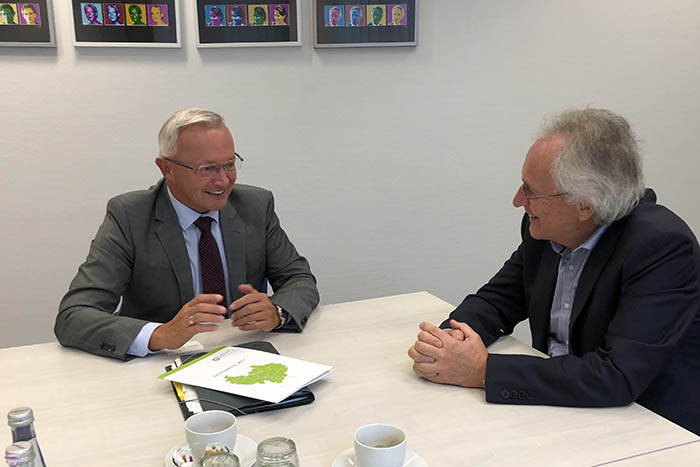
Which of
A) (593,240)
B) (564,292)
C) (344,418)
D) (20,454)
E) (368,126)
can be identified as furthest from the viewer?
(368,126)

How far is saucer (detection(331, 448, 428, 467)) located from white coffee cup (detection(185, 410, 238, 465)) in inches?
7.8

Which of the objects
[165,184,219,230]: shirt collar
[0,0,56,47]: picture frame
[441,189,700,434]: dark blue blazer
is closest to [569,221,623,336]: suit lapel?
[441,189,700,434]: dark blue blazer

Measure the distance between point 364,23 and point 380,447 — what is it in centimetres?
241

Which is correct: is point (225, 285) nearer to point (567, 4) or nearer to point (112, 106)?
point (112, 106)

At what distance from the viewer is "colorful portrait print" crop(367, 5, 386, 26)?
3111 mm

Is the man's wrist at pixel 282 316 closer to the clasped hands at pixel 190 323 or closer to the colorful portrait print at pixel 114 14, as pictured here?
the clasped hands at pixel 190 323

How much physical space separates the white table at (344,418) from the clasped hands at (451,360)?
25mm

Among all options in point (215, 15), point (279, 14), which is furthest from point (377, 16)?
point (215, 15)

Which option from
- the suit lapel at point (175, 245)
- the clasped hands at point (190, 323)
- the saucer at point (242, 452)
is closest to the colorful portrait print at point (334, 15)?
the suit lapel at point (175, 245)

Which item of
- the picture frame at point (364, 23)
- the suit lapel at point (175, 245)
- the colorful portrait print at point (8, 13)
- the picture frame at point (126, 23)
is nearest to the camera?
the suit lapel at point (175, 245)

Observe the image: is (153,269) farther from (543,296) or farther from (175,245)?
(543,296)

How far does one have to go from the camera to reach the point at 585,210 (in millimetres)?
1672

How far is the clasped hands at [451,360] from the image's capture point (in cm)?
152

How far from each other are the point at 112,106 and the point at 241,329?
58.4 inches
